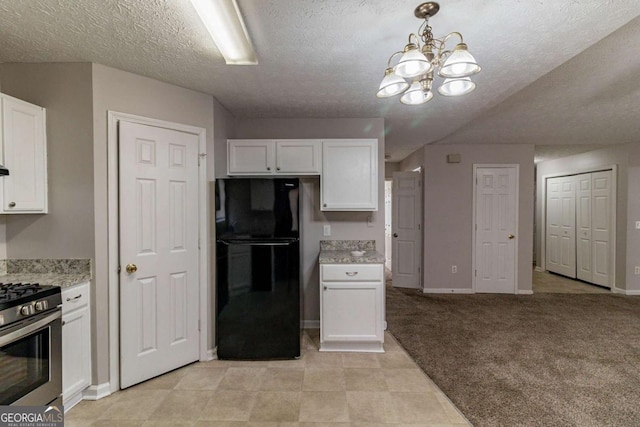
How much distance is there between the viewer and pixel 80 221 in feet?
6.98

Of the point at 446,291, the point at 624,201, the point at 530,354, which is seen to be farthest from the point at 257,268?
the point at 624,201

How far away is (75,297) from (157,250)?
1.91 feet

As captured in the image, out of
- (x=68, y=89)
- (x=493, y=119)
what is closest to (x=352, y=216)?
(x=493, y=119)

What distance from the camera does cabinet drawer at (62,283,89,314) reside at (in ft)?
6.34

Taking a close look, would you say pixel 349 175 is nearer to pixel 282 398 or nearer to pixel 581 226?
pixel 282 398

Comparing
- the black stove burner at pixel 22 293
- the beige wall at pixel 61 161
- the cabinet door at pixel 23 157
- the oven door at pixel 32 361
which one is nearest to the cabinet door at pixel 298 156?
the beige wall at pixel 61 161

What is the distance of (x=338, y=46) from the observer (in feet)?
6.13

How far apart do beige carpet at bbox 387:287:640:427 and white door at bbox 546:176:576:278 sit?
1.36 meters

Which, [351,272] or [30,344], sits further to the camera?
[351,272]

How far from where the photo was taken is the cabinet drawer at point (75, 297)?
1933 mm

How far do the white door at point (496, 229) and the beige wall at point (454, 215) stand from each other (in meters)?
0.12

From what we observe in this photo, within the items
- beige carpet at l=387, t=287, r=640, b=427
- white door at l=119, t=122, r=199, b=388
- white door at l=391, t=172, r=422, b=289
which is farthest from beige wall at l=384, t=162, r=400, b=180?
white door at l=119, t=122, r=199, b=388

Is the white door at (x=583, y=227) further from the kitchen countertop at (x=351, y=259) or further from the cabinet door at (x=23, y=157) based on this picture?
the cabinet door at (x=23, y=157)
